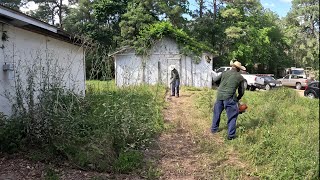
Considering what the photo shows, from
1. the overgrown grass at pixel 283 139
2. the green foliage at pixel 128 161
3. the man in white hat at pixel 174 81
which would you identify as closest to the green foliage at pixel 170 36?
the man in white hat at pixel 174 81

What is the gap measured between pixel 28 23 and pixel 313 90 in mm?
7491

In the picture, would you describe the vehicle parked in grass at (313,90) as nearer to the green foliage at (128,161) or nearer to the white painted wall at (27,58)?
the green foliage at (128,161)

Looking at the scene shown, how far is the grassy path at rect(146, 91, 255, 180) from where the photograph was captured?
5168 millimetres

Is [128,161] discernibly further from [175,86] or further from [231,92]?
[175,86]

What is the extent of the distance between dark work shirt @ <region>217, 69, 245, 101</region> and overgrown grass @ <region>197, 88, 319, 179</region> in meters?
0.88

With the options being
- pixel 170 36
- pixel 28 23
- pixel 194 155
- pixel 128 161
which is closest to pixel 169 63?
pixel 170 36

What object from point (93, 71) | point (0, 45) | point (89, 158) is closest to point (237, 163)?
point (89, 158)

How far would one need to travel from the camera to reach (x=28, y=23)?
8.48 metres

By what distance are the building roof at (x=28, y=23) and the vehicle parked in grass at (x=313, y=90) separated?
21.8ft

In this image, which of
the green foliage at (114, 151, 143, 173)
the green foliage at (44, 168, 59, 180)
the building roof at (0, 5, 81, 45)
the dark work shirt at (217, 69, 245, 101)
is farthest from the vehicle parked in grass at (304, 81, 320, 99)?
the building roof at (0, 5, 81, 45)

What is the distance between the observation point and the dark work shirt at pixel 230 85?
273 inches

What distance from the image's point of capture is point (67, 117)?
5930 millimetres

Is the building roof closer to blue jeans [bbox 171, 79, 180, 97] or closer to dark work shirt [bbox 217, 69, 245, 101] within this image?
dark work shirt [bbox 217, 69, 245, 101]

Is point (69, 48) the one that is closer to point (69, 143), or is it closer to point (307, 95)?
point (69, 143)
